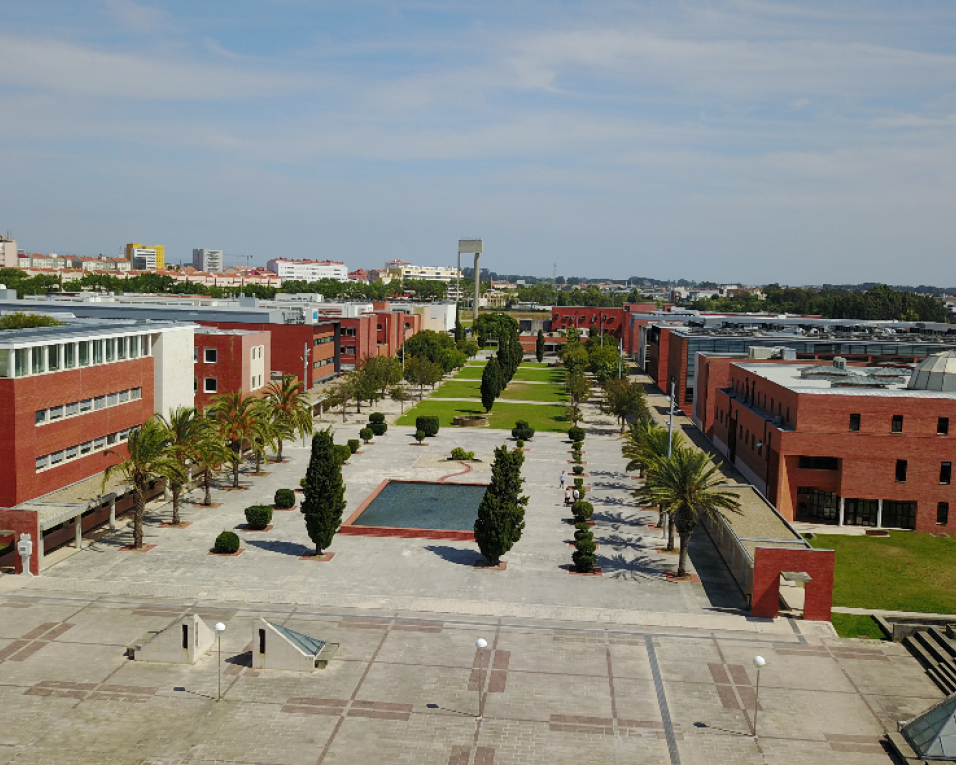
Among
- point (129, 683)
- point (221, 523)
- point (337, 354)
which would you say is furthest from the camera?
point (337, 354)

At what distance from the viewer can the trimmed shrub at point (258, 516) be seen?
138 ft

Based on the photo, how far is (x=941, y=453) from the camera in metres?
45.3

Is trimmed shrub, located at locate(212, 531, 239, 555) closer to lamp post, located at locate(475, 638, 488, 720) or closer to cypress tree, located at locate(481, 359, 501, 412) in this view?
lamp post, located at locate(475, 638, 488, 720)

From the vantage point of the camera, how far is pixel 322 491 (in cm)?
3794

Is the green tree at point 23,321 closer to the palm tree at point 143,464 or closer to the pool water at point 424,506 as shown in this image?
the pool water at point 424,506

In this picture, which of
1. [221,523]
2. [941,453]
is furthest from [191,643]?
[941,453]

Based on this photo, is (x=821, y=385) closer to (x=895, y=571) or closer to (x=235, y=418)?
(x=895, y=571)

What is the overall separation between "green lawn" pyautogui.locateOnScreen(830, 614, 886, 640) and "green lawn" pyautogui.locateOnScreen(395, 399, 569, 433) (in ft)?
138

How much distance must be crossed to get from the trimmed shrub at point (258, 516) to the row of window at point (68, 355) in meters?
10.0

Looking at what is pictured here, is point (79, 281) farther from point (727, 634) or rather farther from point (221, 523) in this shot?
point (727, 634)

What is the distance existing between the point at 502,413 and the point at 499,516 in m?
46.3

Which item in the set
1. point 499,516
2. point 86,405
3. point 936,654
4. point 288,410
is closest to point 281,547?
point 499,516

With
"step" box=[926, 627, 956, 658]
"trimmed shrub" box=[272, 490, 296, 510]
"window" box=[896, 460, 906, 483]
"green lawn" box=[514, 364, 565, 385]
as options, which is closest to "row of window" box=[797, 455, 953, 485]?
Answer: "window" box=[896, 460, 906, 483]

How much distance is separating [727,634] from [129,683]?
19.1m
